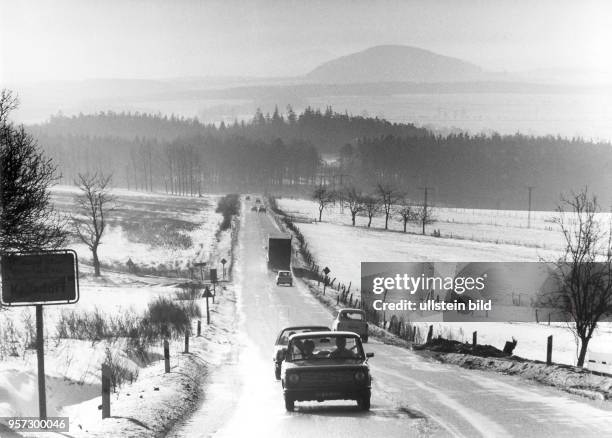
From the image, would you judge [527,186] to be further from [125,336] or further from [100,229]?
[100,229]

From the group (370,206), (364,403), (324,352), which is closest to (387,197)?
(370,206)

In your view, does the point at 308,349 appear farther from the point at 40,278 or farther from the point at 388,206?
the point at 388,206

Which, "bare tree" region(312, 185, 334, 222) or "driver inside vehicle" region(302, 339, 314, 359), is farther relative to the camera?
"bare tree" region(312, 185, 334, 222)

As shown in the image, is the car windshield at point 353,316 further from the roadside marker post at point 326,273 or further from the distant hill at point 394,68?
the roadside marker post at point 326,273

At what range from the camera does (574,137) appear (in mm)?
50969

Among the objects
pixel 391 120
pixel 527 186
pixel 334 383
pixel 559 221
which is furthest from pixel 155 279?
pixel 334 383

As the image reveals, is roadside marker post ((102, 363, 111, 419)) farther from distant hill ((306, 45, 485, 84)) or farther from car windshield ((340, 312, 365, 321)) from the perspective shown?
distant hill ((306, 45, 485, 84))

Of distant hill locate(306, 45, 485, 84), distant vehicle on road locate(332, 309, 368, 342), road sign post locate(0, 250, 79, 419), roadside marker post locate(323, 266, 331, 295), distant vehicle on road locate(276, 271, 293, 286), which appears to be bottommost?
distant vehicle on road locate(276, 271, 293, 286)

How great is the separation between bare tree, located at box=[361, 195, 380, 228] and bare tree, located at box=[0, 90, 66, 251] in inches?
1194

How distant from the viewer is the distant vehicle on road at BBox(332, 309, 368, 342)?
115ft

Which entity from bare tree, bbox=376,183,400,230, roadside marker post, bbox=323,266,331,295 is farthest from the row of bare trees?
roadside marker post, bbox=323,266,331,295

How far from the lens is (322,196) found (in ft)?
207

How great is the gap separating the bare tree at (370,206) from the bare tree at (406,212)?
1.57 meters

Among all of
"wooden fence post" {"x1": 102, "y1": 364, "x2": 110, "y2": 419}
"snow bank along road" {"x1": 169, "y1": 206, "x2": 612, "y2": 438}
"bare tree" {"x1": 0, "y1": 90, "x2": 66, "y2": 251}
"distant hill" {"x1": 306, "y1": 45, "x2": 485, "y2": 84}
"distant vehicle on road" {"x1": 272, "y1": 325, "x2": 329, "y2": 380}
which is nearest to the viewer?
"snow bank along road" {"x1": 169, "y1": 206, "x2": 612, "y2": 438}
